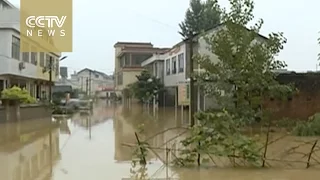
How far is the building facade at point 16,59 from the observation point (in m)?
28.1

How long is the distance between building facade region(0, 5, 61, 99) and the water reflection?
31.2 feet

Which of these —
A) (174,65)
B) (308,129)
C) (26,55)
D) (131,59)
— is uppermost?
(131,59)

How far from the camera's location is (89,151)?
41.1 ft

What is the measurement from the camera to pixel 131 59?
60719 millimetres

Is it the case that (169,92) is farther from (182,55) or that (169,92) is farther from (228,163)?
(228,163)

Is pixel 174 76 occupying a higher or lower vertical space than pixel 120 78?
lower

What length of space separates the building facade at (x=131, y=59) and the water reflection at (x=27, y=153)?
39.5 metres

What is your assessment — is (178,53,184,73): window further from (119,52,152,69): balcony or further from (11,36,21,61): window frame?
(119,52,152,69): balcony

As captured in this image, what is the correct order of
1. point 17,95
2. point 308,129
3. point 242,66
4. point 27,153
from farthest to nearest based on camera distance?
point 17,95 < point 308,129 < point 242,66 < point 27,153

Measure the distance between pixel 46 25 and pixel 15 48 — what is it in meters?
3.29

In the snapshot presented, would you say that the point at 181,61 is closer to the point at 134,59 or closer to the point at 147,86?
the point at 147,86

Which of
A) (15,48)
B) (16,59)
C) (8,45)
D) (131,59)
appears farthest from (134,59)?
(8,45)

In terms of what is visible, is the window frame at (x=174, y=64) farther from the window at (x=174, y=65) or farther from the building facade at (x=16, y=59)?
the building facade at (x=16, y=59)
